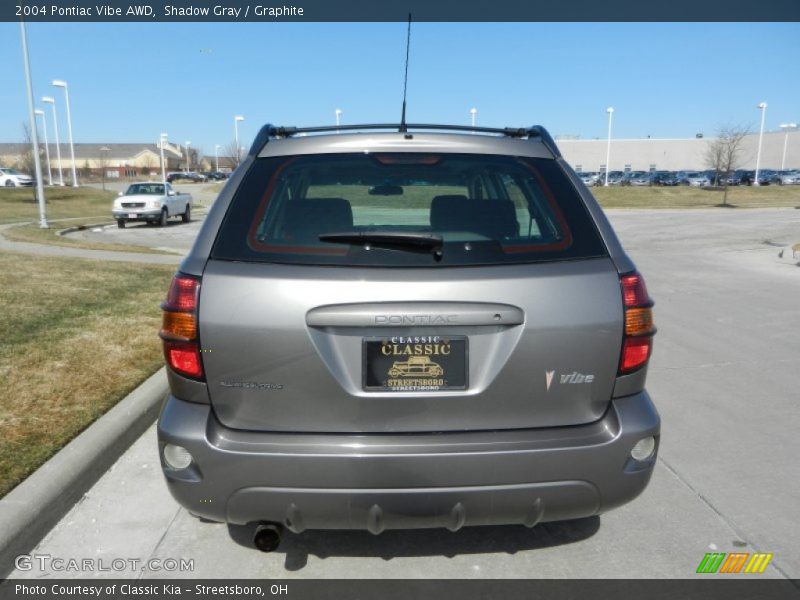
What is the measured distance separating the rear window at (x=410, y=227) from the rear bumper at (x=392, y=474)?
636 millimetres

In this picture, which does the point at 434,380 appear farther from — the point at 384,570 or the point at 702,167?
the point at 702,167

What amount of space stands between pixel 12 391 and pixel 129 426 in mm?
1016

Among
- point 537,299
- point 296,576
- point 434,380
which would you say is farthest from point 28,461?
point 537,299

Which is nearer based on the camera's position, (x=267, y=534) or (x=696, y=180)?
(x=267, y=534)

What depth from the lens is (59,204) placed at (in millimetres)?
36656

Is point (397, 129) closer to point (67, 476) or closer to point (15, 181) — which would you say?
point (67, 476)

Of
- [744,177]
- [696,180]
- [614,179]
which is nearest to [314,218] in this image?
[696,180]

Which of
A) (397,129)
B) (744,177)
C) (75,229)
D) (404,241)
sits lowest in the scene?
(75,229)

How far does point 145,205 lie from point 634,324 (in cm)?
2300

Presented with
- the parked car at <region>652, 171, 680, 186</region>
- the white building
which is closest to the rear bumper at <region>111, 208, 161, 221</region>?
the parked car at <region>652, 171, 680, 186</region>

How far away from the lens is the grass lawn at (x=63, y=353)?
3.84 metres

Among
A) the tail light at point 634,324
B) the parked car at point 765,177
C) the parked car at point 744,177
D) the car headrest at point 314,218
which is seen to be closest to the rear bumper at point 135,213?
the car headrest at point 314,218

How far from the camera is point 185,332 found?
92.0 inches

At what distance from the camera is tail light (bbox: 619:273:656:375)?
240 centimetres
